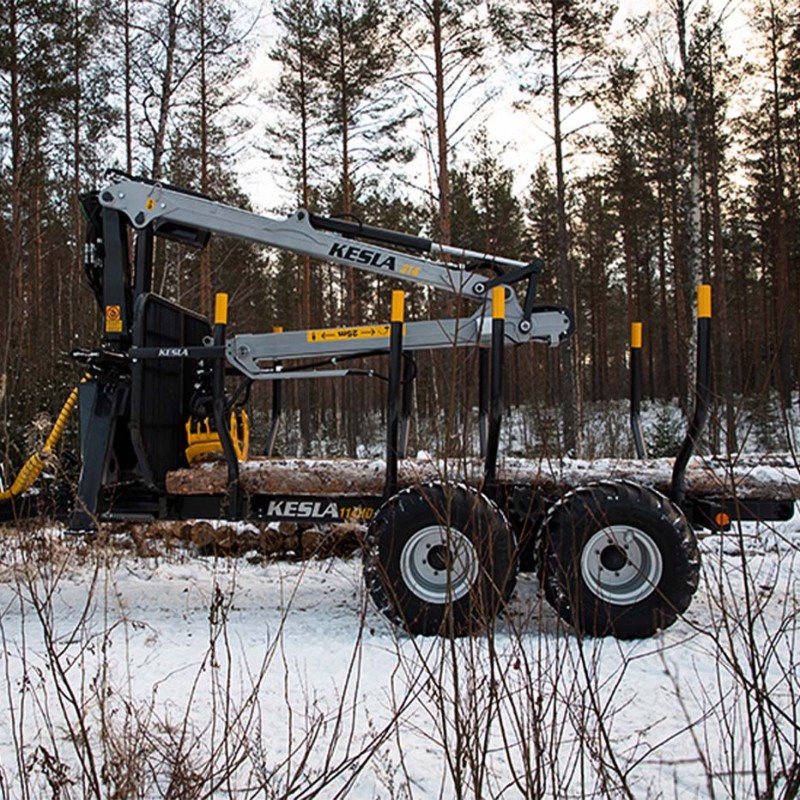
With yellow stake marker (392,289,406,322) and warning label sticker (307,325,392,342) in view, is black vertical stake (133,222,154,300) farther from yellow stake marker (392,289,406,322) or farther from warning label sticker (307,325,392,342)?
yellow stake marker (392,289,406,322)

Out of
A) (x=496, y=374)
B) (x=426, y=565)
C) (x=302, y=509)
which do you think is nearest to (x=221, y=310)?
(x=302, y=509)

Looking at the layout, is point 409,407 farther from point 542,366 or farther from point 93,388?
point 93,388

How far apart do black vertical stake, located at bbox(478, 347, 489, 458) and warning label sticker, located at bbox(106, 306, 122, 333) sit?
2700 mm

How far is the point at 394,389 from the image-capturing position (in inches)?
184

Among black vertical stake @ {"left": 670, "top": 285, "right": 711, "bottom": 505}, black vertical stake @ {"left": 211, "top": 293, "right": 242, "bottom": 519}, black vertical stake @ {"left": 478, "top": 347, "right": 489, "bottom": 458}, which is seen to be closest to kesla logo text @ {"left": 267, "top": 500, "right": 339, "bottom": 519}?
black vertical stake @ {"left": 211, "top": 293, "right": 242, "bottom": 519}

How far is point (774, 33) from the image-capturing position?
20188 millimetres

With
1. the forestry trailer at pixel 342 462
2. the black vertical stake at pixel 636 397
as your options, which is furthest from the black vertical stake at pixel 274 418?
the black vertical stake at pixel 636 397

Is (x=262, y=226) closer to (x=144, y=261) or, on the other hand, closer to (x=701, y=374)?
(x=144, y=261)

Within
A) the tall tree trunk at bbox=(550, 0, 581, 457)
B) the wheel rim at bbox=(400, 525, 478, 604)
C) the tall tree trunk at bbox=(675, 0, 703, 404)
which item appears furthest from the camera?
the tall tree trunk at bbox=(550, 0, 581, 457)

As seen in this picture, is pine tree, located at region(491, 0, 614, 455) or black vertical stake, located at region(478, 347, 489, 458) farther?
pine tree, located at region(491, 0, 614, 455)

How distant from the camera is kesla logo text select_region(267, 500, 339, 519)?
5.00 metres

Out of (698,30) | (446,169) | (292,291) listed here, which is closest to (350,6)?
(446,169)

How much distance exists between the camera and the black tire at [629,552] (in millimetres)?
4234

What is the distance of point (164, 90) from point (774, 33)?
1697cm
